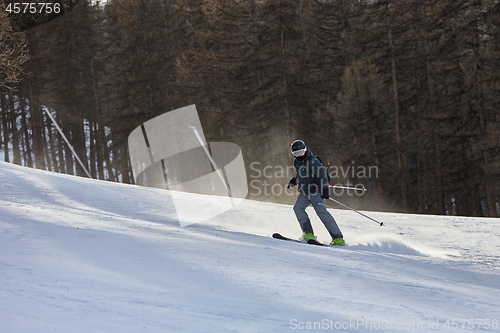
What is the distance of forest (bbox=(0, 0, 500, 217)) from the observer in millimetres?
21859

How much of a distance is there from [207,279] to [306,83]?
21.7 metres

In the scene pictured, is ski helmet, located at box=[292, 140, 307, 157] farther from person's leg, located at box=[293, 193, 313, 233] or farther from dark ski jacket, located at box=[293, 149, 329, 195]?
person's leg, located at box=[293, 193, 313, 233]

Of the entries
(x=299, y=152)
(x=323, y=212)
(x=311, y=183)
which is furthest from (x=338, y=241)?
(x=299, y=152)

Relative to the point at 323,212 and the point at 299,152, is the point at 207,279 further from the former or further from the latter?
the point at 323,212

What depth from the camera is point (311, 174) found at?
829cm

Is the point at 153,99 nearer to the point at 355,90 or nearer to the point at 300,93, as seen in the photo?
the point at 300,93

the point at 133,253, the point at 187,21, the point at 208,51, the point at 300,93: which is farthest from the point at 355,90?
the point at 133,253

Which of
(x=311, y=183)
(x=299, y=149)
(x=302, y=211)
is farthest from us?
(x=302, y=211)

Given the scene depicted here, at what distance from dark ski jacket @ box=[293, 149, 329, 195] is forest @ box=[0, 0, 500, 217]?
44.8ft

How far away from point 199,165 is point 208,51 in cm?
614

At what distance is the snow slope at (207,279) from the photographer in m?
3.60

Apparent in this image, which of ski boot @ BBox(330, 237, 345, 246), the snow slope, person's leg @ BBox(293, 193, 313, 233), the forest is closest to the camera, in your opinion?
the snow slope

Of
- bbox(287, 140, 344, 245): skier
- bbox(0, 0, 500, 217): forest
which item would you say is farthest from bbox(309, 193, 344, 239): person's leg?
bbox(0, 0, 500, 217): forest

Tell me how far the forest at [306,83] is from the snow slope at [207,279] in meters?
14.0
